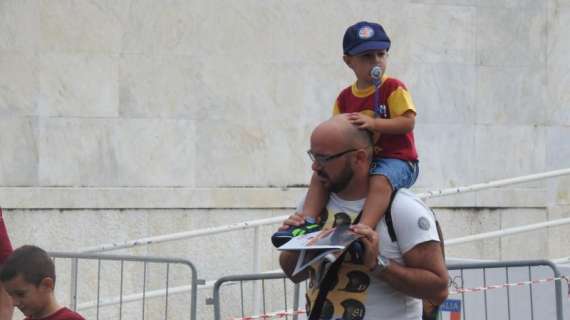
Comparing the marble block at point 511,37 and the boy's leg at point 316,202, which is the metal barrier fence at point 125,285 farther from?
the boy's leg at point 316,202

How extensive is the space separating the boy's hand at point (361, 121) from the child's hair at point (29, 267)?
63.5 inches

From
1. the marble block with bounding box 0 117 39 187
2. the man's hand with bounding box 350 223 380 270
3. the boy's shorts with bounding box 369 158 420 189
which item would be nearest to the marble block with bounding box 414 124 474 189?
the marble block with bounding box 0 117 39 187

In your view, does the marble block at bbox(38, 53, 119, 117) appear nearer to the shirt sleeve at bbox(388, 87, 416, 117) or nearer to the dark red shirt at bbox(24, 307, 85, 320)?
the dark red shirt at bbox(24, 307, 85, 320)

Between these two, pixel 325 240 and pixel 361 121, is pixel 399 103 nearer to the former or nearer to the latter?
pixel 361 121

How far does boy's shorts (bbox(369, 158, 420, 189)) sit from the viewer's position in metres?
5.04

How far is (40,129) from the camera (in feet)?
36.0

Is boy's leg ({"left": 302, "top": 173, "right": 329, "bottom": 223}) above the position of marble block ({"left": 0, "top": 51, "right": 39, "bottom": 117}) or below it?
below

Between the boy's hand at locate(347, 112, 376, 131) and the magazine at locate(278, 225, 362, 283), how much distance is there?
0.39m

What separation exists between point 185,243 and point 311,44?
2.11m

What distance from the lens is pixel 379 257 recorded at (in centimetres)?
470

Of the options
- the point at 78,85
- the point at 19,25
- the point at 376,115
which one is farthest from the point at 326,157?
the point at 19,25

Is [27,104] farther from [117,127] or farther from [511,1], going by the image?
[511,1]

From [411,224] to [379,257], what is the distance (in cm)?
19

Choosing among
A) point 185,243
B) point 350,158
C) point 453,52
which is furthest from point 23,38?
point 350,158
